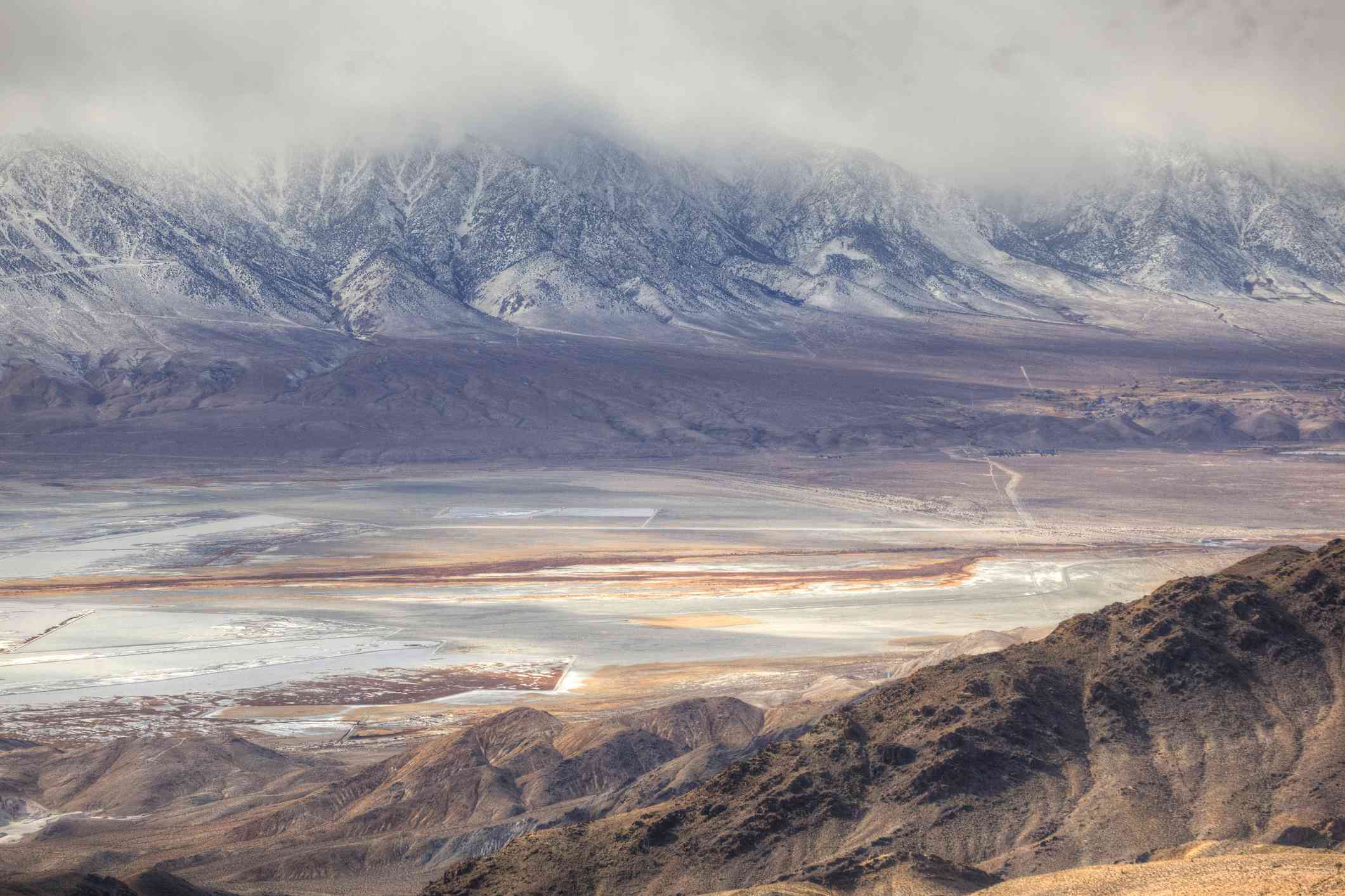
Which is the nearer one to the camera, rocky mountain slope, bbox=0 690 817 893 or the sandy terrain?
rocky mountain slope, bbox=0 690 817 893

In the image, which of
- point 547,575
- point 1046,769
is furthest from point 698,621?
point 1046,769

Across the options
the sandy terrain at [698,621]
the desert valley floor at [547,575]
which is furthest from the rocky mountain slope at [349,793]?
the sandy terrain at [698,621]

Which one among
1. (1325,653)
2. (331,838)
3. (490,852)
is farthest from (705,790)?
(1325,653)

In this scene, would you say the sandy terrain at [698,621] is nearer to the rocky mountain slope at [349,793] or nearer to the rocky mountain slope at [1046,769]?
the rocky mountain slope at [349,793]

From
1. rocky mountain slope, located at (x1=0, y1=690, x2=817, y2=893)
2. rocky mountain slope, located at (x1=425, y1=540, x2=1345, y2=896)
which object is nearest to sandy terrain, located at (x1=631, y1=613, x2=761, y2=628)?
rocky mountain slope, located at (x1=0, y1=690, x2=817, y2=893)

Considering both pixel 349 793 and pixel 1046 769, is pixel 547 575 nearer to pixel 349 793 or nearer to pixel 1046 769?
pixel 349 793

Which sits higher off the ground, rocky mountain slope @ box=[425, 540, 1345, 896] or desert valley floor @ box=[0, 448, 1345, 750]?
rocky mountain slope @ box=[425, 540, 1345, 896]

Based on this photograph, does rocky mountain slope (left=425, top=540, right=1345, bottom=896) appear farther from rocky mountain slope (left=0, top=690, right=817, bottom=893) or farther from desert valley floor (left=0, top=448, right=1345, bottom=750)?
desert valley floor (left=0, top=448, right=1345, bottom=750)

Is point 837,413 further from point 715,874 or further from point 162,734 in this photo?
point 715,874
